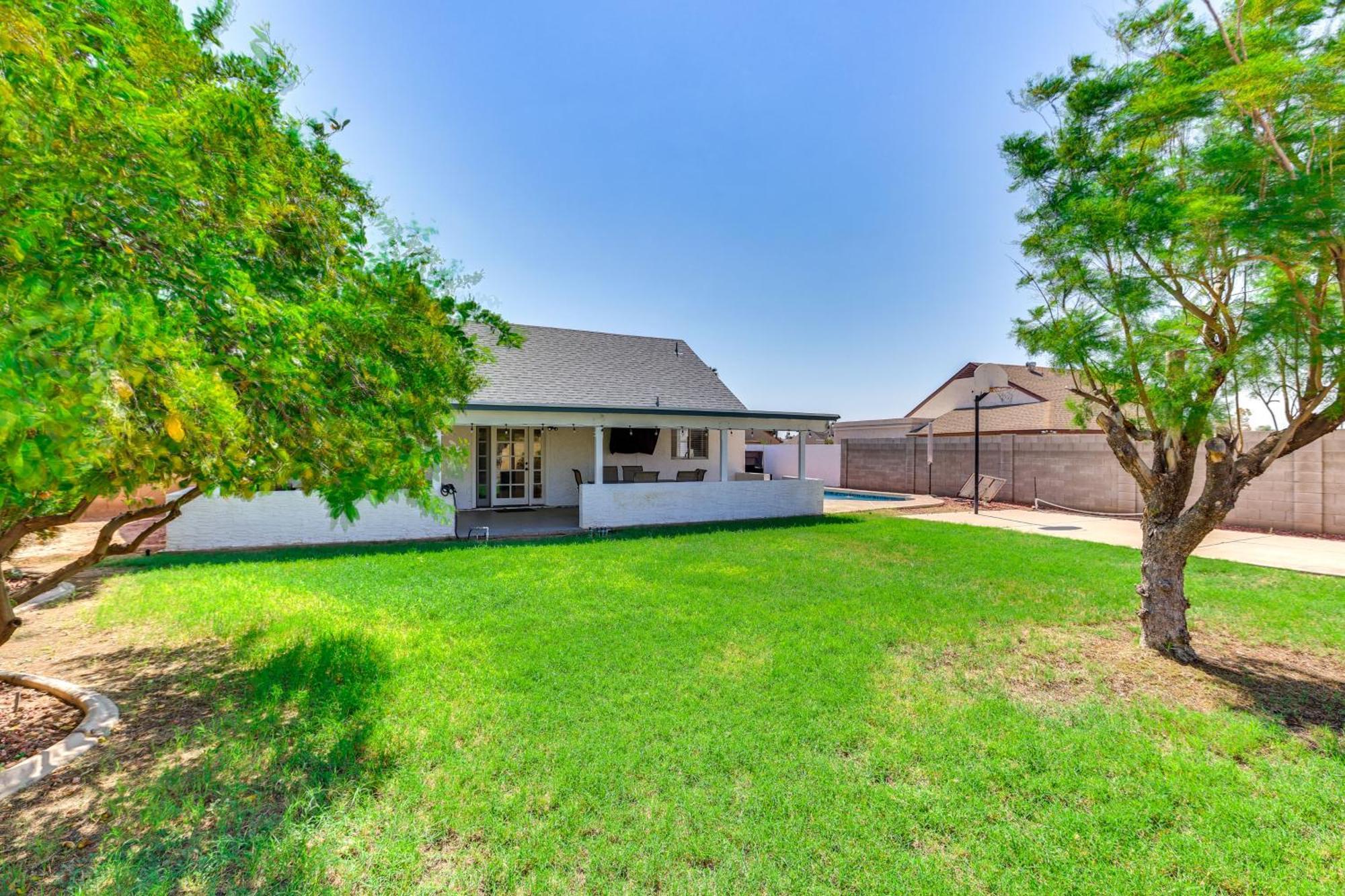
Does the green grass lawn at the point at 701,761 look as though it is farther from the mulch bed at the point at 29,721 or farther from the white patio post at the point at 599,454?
the white patio post at the point at 599,454

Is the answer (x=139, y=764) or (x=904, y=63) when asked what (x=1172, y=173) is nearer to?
(x=904, y=63)

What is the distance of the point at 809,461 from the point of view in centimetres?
2859

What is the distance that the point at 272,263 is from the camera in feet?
11.7

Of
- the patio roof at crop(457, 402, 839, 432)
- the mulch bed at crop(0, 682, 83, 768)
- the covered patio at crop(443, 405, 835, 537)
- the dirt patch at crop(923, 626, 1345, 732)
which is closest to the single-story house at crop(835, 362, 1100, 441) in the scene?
the patio roof at crop(457, 402, 839, 432)

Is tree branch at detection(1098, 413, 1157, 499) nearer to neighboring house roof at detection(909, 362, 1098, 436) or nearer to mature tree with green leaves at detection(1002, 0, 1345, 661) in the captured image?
mature tree with green leaves at detection(1002, 0, 1345, 661)

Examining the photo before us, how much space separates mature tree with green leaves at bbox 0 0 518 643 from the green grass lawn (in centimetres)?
178

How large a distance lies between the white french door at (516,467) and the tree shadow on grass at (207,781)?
1104 cm

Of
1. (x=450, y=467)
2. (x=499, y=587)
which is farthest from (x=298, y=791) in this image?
(x=499, y=587)

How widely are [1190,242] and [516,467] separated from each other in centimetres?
1527

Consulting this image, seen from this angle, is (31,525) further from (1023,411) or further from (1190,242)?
(1023,411)

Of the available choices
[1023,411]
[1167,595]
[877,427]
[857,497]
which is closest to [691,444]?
[857,497]

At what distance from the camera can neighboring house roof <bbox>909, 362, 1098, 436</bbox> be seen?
23688 mm

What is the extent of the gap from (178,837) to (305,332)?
2808 mm

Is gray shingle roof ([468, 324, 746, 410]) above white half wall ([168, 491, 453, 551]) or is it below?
above
